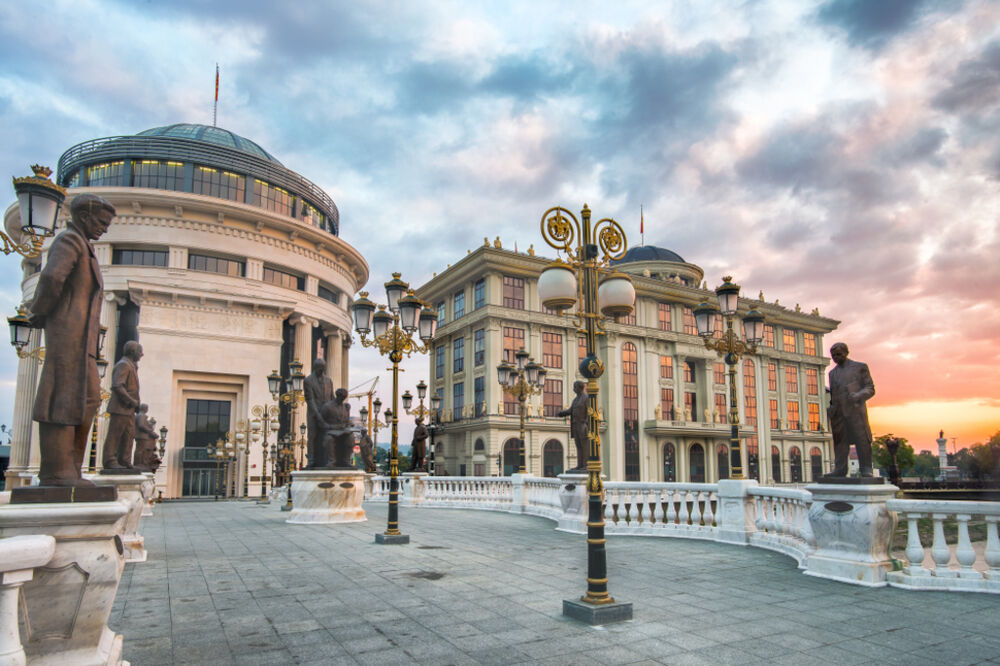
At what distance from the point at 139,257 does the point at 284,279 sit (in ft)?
31.1

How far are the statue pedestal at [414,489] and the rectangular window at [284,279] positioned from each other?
1042 inches

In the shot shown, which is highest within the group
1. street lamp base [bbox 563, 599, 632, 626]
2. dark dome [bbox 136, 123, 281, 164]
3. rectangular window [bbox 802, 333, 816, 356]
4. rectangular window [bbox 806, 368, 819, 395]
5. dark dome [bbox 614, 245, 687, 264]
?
dark dome [bbox 136, 123, 281, 164]

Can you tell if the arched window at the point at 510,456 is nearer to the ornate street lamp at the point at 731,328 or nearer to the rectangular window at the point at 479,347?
the rectangular window at the point at 479,347

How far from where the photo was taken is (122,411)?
36.6 feet

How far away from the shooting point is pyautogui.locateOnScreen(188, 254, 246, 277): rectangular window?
141ft

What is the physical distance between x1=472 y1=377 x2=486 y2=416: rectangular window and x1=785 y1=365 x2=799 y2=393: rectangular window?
36163 millimetres

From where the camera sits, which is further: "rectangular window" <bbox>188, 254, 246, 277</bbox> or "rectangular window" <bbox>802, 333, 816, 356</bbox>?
"rectangular window" <bbox>802, 333, 816, 356</bbox>

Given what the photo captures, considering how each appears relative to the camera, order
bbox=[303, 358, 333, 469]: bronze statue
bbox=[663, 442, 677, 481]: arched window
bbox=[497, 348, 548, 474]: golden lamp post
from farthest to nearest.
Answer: bbox=[663, 442, 677, 481]: arched window → bbox=[497, 348, 548, 474]: golden lamp post → bbox=[303, 358, 333, 469]: bronze statue

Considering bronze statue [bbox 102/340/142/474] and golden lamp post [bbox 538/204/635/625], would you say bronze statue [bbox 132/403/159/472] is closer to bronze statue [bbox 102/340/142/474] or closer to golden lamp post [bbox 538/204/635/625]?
bronze statue [bbox 102/340/142/474]

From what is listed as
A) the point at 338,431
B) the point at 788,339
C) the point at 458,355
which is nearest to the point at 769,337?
the point at 788,339

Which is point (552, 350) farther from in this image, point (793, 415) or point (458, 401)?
point (793, 415)

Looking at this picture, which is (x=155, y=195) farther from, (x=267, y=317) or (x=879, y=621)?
(x=879, y=621)

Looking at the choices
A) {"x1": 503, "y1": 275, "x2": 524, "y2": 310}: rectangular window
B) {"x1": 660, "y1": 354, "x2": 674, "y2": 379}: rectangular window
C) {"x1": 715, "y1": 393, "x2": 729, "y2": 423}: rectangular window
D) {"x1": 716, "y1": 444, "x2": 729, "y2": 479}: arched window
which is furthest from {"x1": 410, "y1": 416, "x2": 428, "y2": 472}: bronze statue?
{"x1": 715, "y1": 393, "x2": 729, "y2": 423}: rectangular window

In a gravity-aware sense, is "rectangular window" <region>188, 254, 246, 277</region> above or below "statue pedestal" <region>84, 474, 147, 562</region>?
above
